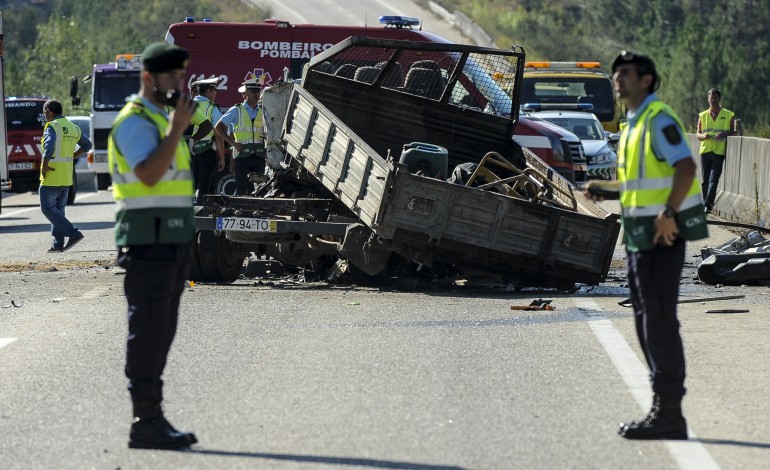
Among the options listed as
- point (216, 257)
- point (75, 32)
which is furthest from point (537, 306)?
point (75, 32)

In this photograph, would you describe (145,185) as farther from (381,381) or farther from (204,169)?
(204,169)

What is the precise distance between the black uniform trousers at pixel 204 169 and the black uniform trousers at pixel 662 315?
37.5 ft

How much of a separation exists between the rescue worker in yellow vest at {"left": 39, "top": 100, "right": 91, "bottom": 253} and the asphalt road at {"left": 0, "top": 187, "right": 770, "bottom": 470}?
4783mm

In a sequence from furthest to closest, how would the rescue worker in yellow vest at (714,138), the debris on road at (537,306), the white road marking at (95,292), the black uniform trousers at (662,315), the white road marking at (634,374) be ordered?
the rescue worker in yellow vest at (714,138), the white road marking at (95,292), the debris on road at (537,306), the black uniform trousers at (662,315), the white road marking at (634,374)

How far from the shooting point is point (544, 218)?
1226 cm

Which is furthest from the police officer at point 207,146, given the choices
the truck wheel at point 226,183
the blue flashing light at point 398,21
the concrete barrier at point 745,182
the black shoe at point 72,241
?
the concrete barrier at point 745,182

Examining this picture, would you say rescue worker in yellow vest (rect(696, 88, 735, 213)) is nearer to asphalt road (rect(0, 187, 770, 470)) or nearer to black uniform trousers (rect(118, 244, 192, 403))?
asphalt road (rect(0, 187, 770, 470))

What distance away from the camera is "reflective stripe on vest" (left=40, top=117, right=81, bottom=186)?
1830cm

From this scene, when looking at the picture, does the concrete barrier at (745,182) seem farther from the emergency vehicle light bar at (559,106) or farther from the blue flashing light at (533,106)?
the emergency vehicle light bar at (559,106)

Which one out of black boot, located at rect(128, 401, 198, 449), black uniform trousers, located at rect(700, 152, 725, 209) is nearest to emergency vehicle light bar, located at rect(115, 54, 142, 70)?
black uniform trousers, located at rect(700, 152, 725, 209)

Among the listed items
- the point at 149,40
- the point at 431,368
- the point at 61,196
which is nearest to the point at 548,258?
the point at 431,368

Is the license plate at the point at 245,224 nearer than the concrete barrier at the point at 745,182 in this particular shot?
Yes

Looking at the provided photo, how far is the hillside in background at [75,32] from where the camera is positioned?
220 ft

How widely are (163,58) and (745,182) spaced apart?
1765cm
